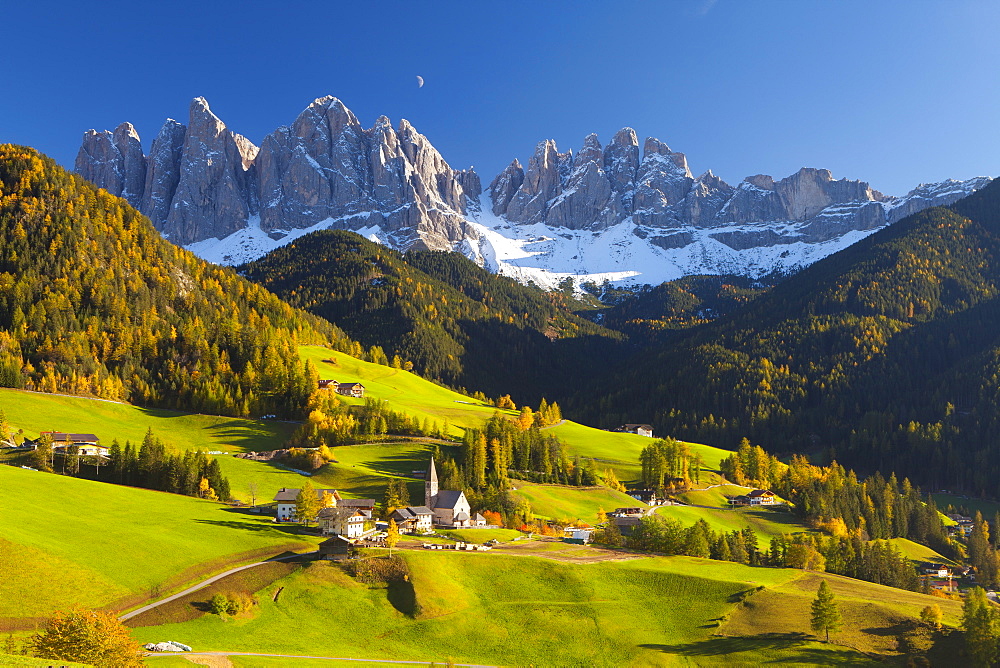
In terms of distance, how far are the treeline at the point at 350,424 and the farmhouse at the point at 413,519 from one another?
37.9 meters

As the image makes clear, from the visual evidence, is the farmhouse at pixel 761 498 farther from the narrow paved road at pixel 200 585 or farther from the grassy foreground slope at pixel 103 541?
the narrow paved road at pixel 200 585

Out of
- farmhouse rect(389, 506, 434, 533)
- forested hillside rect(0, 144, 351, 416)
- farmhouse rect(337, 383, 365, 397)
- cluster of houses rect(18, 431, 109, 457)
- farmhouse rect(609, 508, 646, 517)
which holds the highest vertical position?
forested hillside rect(0, 144, 351, 416)

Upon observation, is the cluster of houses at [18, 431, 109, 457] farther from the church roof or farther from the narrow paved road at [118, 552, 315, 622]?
the narrow paved road at [118, 552, 315, 622]

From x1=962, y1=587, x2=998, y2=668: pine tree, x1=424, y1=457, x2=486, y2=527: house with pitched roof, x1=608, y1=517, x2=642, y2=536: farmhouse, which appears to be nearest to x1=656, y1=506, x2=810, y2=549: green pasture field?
x1=608, y1=517, x2=642, y2=536: farmhouse

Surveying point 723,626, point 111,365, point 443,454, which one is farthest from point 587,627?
point 111,365

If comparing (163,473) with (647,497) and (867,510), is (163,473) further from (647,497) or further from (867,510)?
(867,510)

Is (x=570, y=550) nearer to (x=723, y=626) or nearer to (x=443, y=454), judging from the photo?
(x=723, y=626)

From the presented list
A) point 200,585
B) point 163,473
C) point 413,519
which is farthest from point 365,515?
point 163,473

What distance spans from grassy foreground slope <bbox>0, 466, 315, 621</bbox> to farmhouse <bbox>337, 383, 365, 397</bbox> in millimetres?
78775

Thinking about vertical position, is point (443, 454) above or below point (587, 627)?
above

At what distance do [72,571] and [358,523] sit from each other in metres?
31.8

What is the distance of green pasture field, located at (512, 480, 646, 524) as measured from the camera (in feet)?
381

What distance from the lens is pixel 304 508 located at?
294 feet

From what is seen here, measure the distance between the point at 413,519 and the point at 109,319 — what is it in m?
107
